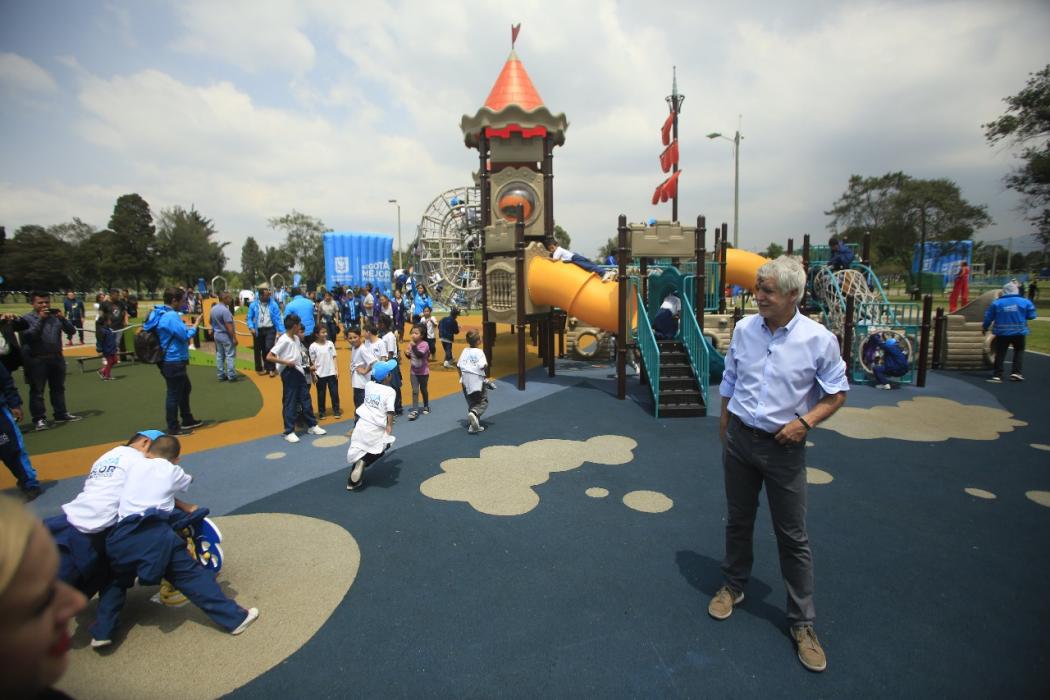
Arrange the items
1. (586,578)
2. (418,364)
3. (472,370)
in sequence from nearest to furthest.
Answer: (586,578)
(472,370)
(418,364)

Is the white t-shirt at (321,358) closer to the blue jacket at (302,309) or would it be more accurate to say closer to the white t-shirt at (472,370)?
the blue jacket at (302,309)

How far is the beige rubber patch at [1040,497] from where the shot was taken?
182 inches

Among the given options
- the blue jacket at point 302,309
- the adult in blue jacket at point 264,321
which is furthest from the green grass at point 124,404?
the blue jacket at point 302,309

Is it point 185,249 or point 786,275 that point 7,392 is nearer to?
point 786,275

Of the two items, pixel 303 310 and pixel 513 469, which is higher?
pixel 303 310

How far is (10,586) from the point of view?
862 mm

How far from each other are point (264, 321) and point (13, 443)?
6.59 metres

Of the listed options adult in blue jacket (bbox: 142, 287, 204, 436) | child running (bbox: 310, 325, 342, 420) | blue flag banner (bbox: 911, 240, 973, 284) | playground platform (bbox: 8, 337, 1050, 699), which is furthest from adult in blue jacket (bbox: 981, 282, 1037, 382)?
blue flag banner (bbox: 911, 240, 973, 284)

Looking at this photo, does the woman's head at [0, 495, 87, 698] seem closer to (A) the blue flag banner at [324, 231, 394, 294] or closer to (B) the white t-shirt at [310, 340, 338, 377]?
(B) the white t-shirt at [310, 340, 338, 377]

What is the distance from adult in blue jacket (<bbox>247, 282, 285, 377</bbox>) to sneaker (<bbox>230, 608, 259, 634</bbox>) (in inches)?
352

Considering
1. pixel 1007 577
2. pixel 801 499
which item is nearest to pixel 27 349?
pixel 801 499

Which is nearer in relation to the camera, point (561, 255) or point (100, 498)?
point (100, 498)

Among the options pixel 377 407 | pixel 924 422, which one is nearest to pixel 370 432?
pixel 377 407

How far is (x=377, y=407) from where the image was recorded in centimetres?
519
